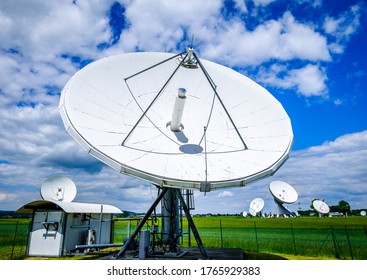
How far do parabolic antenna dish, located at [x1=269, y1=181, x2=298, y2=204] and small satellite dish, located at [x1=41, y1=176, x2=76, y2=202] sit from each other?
49.0 m

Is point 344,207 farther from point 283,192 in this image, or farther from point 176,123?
point 176,123

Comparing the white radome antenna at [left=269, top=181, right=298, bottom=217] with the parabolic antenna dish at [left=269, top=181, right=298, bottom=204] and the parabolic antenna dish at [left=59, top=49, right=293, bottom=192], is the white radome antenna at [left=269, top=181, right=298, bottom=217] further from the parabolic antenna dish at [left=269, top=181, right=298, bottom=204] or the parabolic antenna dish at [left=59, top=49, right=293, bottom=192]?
the parabolic antenna dish at [left=59, top=49, right=293, bottom=192]

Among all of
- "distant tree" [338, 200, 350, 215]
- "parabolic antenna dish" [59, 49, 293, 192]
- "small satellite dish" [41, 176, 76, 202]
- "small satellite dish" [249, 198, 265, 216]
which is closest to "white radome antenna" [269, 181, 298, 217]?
"small satellite dish" [249, 198, 265, 216]

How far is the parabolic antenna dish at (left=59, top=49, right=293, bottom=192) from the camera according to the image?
10250mm

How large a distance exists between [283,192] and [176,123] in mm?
55894

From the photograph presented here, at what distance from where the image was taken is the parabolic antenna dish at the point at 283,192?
62216mm

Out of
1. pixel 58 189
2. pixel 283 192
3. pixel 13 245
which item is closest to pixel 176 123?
pixel 13 245

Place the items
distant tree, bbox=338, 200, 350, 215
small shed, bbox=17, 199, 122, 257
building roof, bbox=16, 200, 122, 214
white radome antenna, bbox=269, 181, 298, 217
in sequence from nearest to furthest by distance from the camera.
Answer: small shed, bbox=17, 199, 122, 257, building roof, bbox=16, 200, 122, 214, white radome antenna, bbox=269, 181, 298, 217, distant tree, bbox=338, 200, 350, 215

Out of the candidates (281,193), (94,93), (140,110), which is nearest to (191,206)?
(140,110)

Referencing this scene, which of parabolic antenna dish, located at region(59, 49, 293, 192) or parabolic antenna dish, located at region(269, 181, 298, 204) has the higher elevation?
parabolic antenna dish, located at region(269, 181, 298, 204)

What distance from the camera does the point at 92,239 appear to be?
20.5m

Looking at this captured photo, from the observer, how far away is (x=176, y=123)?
12922 millimetres
